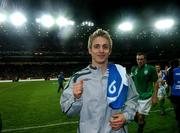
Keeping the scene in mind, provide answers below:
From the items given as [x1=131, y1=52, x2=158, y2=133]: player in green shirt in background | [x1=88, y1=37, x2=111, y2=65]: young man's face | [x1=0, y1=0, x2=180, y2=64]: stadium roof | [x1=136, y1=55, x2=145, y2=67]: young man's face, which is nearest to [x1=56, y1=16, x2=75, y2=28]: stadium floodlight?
[x1=0, y1=0, x2=180, y2=64]: stadium roof

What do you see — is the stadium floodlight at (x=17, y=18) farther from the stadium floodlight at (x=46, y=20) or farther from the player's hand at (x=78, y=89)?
the player's hand at (x=78, y=89)

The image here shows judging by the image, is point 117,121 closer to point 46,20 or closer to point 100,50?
point 100,50

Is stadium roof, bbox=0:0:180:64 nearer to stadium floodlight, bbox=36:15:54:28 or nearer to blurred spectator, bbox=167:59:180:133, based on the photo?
stadium floodlight, bbox=36:15:54:28

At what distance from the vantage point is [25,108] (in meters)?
16.2

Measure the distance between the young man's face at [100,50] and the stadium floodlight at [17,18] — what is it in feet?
170

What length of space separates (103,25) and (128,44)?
7.00m

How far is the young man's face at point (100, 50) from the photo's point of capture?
10.3 feet

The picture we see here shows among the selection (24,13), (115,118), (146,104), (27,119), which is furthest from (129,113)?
(24,13)

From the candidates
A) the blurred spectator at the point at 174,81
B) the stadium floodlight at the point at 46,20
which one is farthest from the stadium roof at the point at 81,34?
the blurred spectator at the point at 174,81

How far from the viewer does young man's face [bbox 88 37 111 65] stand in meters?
3.13

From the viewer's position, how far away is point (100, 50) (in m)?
3.13

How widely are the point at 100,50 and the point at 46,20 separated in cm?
5625

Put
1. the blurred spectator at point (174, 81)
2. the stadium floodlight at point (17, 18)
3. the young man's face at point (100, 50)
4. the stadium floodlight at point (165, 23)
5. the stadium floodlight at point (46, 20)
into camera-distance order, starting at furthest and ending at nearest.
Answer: the stadium floodlight at point (46, 20) < the stadium floodlight at point (17, 18) < the stadium floodlight at point (165, 23) < the blurred spectator at point (174, 81) < the young man's face at point (100, 50)

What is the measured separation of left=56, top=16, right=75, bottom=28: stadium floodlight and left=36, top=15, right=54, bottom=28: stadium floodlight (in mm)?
1452
